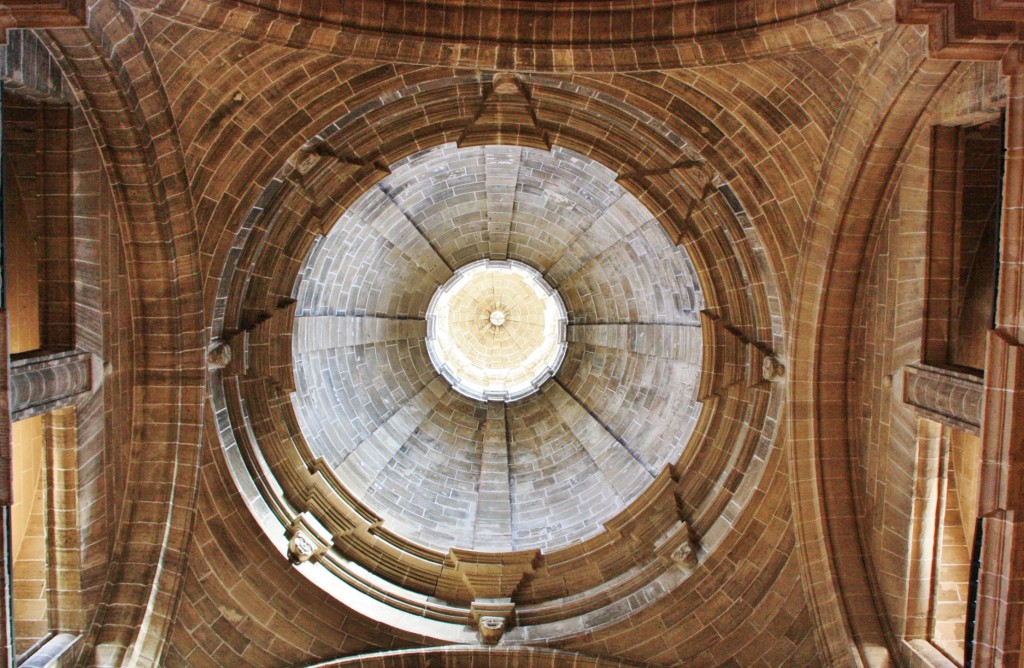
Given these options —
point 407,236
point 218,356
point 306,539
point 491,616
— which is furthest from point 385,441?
point 218,356

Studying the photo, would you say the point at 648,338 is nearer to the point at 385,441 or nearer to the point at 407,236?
the point at 407,236

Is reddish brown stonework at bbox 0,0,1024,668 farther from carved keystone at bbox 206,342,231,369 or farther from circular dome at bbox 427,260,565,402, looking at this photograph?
circular dome at bbox 427,260,565,402

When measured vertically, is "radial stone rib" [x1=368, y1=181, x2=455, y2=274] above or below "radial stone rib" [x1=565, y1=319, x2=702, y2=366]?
above

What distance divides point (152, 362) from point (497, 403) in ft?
25.1

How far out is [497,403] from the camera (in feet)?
53.2

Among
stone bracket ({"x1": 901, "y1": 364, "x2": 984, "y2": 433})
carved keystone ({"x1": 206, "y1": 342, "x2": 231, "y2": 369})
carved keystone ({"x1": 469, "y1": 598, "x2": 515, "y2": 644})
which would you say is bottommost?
carved keystone ({"x1": 469, "y1": 598, "x2": 515, "y2": 644})

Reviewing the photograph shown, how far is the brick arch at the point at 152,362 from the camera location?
8.75m

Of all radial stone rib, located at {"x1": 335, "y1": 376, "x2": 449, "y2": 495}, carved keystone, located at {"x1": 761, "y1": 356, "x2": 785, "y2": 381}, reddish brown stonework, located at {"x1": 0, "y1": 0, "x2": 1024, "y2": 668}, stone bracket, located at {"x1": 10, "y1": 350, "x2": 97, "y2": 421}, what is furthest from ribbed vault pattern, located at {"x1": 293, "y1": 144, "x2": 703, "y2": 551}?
stone bracket, located at {"x1": 10, "y1": 350, "x2": 97, "y2": 421}

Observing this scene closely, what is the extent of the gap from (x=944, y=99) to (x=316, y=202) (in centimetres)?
752

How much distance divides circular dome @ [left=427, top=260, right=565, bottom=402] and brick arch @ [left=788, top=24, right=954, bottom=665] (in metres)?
7.03

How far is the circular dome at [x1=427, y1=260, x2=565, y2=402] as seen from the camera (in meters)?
16.5

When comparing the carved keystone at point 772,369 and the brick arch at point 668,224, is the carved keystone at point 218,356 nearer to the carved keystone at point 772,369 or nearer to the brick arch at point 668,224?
the brick arch at point 668,224

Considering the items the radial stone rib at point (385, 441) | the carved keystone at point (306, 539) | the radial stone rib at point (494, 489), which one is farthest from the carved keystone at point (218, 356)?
the radial stone rib at point (494, 489)

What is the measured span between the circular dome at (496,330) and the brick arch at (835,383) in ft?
23.1
